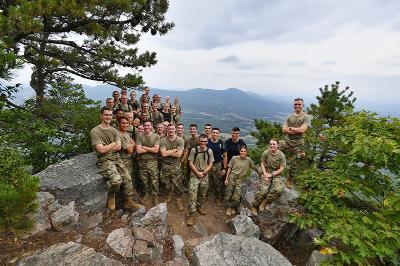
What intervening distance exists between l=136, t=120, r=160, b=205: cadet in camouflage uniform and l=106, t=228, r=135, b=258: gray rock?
7.54 feet

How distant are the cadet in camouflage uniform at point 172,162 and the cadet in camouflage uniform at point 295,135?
3845 millimetres

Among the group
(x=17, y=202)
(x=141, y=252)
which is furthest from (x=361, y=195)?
(x=17, y=202)

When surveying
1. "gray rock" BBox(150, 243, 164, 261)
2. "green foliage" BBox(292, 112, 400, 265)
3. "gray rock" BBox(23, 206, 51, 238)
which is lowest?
"gray rock" BBox(150, 243, 164, 261)

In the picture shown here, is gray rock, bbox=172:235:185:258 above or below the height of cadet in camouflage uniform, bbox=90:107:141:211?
below

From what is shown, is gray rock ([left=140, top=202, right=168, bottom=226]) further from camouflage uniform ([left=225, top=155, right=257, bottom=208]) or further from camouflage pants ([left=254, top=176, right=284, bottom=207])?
camouflage pants ([left=254, top=176, right=284, bottom=207])

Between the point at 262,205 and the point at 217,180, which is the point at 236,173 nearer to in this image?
the point at 217,180

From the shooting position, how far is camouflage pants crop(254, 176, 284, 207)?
28.9ft

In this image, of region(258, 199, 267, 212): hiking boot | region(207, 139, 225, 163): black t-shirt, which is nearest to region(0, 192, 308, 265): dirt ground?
region(258, 199, 267, 212): hiking boot

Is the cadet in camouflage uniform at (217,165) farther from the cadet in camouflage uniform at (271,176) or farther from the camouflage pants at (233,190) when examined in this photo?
the cadet in camouflage uniform at (271,176)

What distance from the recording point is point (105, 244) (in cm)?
659

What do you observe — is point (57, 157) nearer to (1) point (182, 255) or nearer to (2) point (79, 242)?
(2) point (79, 242)

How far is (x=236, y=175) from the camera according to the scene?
928cm

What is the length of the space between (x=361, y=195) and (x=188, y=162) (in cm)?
532

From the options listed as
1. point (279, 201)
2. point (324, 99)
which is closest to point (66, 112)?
point (279, 201)
